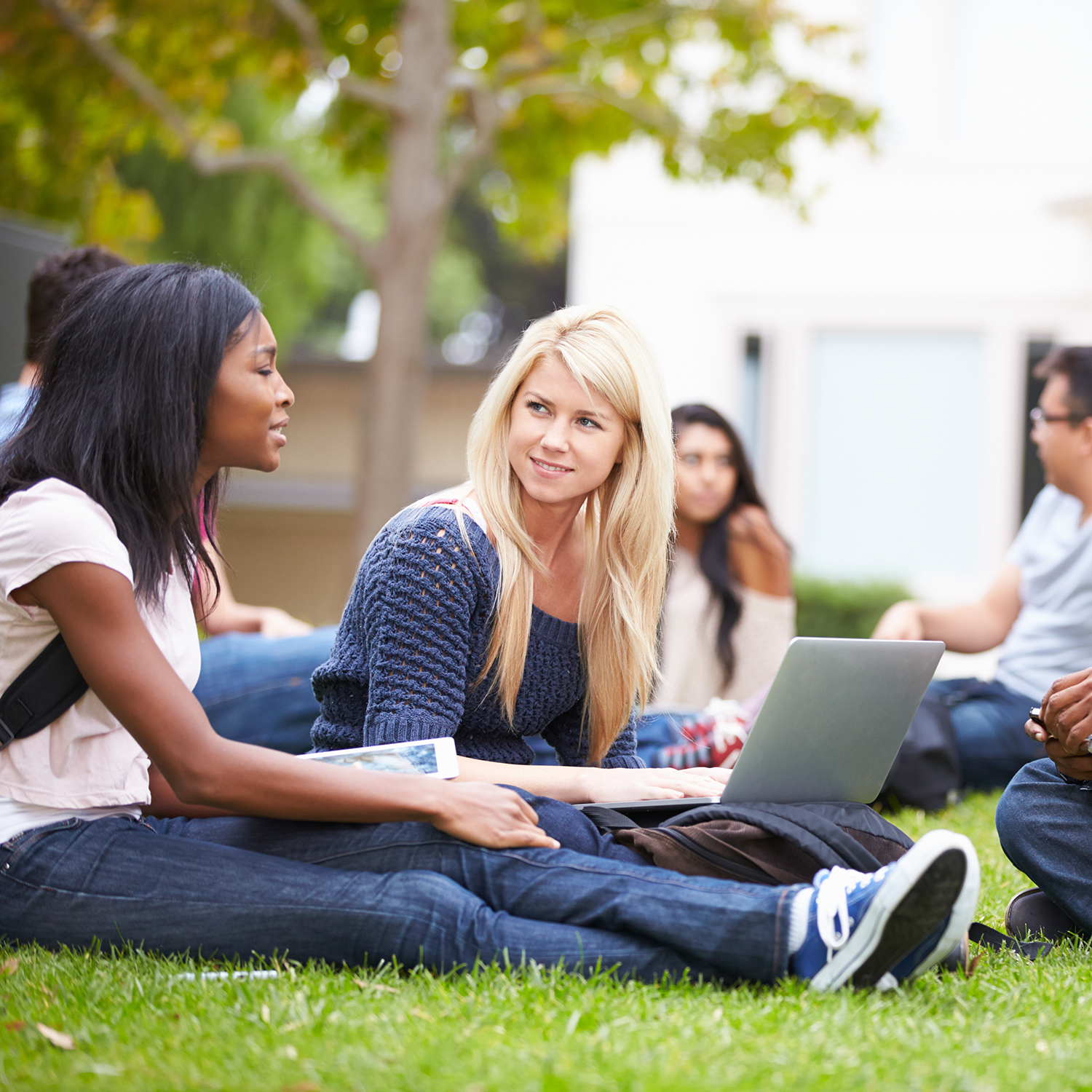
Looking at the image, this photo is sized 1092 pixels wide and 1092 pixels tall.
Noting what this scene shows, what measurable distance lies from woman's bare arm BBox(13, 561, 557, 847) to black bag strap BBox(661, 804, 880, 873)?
644 millimetres

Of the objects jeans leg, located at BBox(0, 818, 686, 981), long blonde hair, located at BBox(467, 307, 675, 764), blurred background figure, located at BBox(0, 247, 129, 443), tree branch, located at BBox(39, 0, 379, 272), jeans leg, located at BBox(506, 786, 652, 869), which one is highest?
tree branch, located at BBox(39, 0, 379, 272)

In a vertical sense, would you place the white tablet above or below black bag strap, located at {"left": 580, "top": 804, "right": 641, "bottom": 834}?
above

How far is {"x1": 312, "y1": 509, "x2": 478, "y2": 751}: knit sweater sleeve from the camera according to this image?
2.83 meters

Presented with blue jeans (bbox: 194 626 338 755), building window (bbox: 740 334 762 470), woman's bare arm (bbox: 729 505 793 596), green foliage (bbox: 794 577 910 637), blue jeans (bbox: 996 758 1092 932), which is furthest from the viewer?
building window (bbox: 740 334 762 470)

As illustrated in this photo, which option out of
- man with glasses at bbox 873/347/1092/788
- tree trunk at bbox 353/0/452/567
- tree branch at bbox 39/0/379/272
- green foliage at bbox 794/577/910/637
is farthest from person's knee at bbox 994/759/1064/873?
green foliage at bbox 794/577/910/637

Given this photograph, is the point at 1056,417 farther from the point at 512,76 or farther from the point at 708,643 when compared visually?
the point at 512,76

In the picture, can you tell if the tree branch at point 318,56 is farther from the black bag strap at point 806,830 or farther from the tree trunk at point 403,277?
the black bag strap at point 806,830

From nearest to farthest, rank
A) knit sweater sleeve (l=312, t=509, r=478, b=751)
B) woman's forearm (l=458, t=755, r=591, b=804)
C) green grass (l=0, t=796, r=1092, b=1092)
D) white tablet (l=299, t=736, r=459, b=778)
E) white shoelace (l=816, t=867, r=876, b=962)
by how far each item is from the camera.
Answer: green grass (l=0, t=796, r=1092, b=1092) < white shoelace (l=816, t=867, r=876, b=962) < white tablet (l=299, t=736, r=459, b=778) < knit sweater sleeve (l=312, t=509, r=478, b=751) < woman's forearm (l=458, t=755, r=591, b=804)

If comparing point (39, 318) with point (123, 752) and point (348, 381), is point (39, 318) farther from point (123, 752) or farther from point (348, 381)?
point (348, 381)

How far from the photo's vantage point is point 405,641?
286cm

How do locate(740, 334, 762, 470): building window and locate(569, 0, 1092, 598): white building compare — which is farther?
locate(740, 334, 762, 470): building window

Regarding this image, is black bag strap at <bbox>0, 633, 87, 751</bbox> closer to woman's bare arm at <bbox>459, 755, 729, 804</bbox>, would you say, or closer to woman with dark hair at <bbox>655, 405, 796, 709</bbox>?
woman's bare arm at <bbox>459, 755, 729, 804</bbox>

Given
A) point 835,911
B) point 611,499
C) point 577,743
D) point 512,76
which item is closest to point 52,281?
point 611,499

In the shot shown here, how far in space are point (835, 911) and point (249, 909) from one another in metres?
1.15
